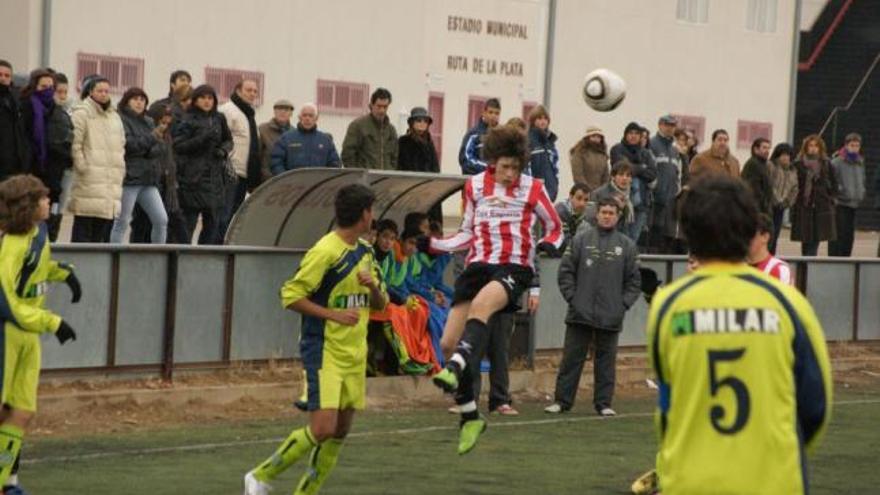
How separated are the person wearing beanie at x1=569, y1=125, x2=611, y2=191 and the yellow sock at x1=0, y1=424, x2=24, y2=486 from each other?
489 inches

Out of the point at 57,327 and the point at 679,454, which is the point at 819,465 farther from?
the point at 679,454

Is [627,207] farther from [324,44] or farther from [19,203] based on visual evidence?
[324,44]

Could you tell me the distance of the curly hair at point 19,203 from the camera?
11391 mm

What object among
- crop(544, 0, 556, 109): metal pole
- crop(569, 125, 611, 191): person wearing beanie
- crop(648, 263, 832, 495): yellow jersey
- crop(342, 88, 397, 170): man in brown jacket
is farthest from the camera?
crop(544, 0, 556, 109): metal pole

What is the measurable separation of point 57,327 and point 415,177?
836 cm

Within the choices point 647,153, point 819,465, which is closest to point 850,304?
point 647,153

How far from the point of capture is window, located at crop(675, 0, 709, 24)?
44.3m

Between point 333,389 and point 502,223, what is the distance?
2737 mm

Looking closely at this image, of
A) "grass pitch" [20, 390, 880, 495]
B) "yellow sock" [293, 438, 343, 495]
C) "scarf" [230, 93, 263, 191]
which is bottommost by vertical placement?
"grass pitch" [20, 390, 880, 495]

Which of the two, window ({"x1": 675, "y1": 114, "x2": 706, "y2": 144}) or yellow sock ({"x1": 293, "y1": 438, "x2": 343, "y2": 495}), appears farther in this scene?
window ({"x1": 675, "y1": 114, "x2": 706, "y2": 144})

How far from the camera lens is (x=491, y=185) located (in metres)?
14.3

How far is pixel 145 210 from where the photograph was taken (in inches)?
763

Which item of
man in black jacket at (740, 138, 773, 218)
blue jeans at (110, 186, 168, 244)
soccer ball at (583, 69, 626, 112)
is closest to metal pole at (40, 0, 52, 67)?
soccer ball at (583, 69, 626, 112)

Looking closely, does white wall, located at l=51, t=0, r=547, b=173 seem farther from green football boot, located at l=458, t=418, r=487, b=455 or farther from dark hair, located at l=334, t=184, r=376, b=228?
dark hair, located at l=334, t=184, r=376, b=228
